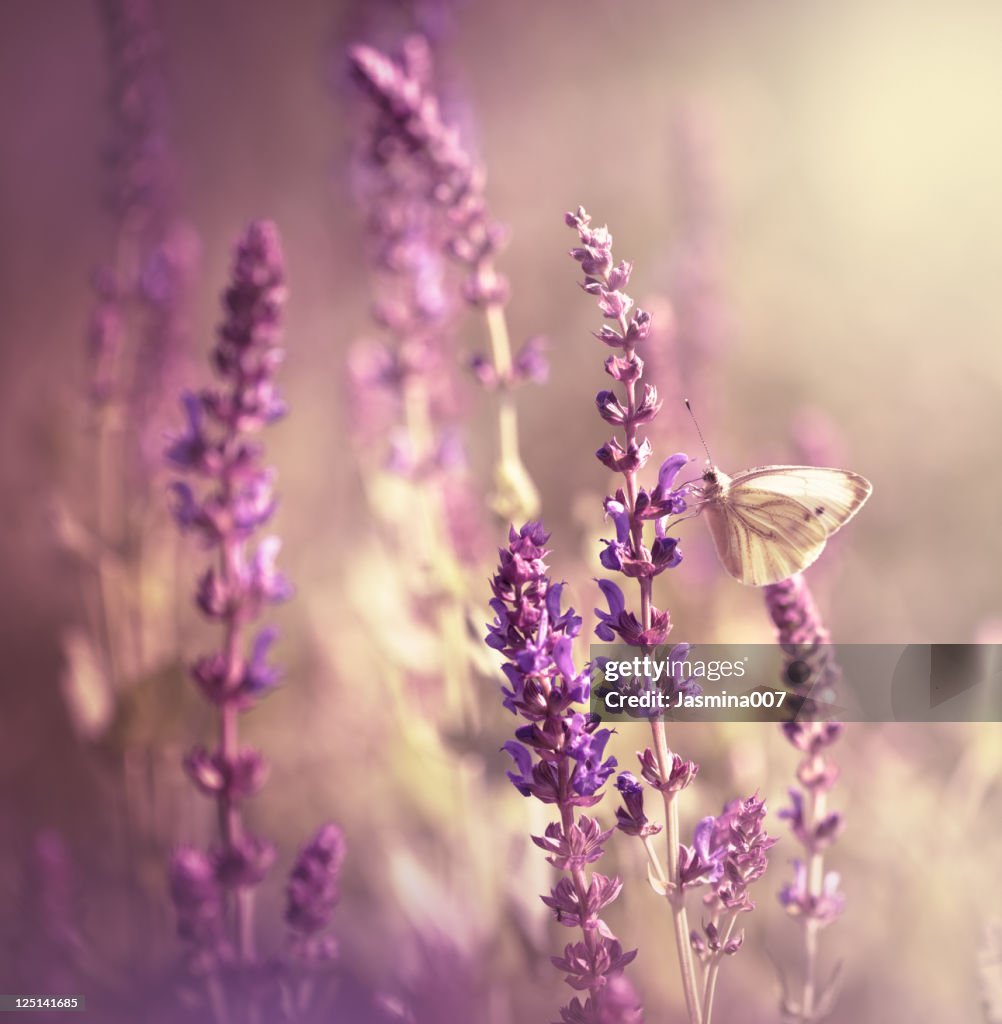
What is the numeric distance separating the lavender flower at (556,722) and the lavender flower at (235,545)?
353 millimetres

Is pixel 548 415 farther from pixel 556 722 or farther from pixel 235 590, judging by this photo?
pixel 556 722

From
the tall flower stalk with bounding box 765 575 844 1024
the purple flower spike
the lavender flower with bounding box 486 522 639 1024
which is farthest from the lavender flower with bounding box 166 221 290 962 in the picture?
the tall flower stalk with bounding box 765 575 844 1024

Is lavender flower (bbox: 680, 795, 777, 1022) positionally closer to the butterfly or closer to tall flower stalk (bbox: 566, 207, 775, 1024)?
tall flower stalk (bbox: 566, 207, 775, 1024)

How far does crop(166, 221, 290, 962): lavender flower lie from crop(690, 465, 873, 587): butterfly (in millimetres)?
428

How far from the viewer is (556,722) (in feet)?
1.96

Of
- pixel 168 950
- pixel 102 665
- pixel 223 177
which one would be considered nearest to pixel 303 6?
pixel 223 177

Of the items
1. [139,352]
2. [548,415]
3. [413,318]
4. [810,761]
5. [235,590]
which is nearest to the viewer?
[810,761]

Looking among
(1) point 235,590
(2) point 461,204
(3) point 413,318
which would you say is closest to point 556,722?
(1) point 235,590

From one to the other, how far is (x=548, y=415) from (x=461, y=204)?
650mm

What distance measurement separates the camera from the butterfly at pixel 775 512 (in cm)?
76

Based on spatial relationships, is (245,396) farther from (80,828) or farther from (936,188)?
(936,188)

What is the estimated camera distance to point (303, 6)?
174cm

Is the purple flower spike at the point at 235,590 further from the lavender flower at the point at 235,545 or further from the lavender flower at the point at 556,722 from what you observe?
the lavender flower at the point at 556,722

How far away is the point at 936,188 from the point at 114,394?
49.7 inches
